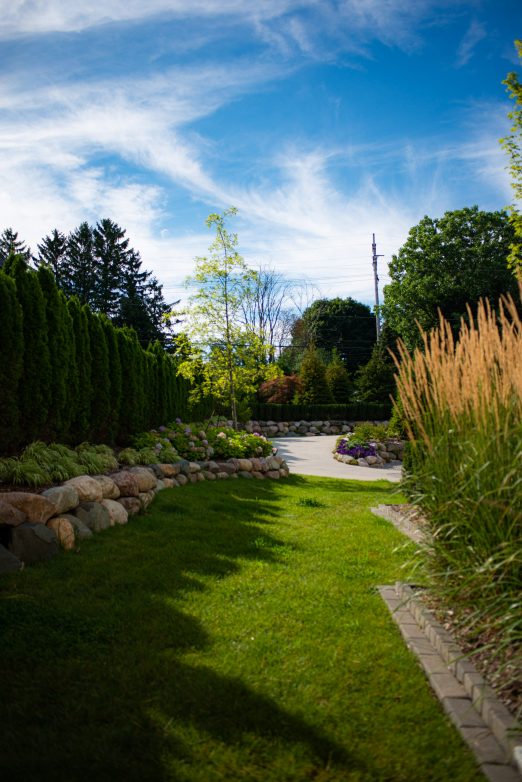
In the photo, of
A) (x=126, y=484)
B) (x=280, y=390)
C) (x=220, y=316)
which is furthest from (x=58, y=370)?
(x=280, y=390)

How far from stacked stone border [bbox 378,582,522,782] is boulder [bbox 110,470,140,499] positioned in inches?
132

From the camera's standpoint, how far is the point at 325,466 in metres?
12.1

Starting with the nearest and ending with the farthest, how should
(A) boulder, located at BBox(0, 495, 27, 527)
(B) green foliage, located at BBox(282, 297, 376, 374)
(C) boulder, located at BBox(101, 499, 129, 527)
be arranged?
(A) boulder, located at BBox(0, 495, 27, 527) → (C) boulder, located at BBox(101, 499, 129, 527) → (B) green foliage, located at BBox(282, 297, 376, 374)

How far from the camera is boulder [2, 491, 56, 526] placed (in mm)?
3907

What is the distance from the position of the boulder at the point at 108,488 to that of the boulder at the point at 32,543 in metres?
1.22

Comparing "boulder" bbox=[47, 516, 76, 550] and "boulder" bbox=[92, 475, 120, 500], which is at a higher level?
"boulder" bbox=[92, 475, 120, 500]

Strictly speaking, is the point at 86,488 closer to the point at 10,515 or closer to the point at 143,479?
the point at 10,515

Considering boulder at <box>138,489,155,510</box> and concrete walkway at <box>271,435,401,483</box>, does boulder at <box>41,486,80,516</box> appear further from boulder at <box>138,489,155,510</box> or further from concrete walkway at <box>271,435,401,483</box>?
concrete walkway at <box>271,435,401,483</box>

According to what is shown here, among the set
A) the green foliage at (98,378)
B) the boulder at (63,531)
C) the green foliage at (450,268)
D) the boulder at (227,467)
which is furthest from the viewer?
the green foliage at (450,268)

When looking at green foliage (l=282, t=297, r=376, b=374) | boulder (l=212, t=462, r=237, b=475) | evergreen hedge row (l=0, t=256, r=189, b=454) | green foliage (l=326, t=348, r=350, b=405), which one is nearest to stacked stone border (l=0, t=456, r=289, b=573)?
evergreen hedge row (l=0, t=256, r=189, b=454)

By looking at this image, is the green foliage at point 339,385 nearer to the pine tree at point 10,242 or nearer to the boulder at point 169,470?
the boulder at point 169,470

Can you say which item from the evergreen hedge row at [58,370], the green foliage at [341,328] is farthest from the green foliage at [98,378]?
the green foliage at [341,328]

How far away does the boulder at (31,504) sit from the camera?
3.91 m

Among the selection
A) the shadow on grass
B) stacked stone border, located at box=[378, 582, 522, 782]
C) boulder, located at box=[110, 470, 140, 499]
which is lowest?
stacked stone border, located at box=[378, 582, 522, 782]
